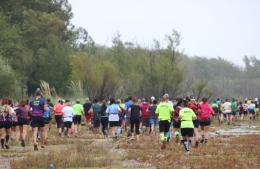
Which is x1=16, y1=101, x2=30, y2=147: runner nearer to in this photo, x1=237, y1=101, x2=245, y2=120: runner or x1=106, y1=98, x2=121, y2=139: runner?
x1=106, y1=98, x2=121, y2=139: runner

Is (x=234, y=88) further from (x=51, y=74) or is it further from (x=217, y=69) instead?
(x=51, y=74)

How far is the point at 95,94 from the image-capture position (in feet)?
206

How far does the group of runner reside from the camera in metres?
21.3

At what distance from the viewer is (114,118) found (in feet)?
89.0

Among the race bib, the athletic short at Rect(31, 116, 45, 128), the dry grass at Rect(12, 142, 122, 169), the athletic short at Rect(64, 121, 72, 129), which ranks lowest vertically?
the dry grass at Rect(12, 142, 122, 169)

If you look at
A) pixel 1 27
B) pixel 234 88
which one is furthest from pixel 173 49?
pixel 234 88

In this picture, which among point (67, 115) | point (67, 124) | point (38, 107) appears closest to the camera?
point (38, 107)

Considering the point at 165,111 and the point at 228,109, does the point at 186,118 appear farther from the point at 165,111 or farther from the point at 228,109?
the point at 228,109

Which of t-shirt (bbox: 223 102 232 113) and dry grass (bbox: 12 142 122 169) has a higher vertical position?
t-shirt (bbox: 223 102 232 113)

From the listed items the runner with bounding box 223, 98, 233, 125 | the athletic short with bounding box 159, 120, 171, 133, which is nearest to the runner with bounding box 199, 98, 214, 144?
the athletic short with bounding box 159, 120, 171, 133

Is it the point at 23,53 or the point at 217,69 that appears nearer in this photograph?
the point at 23,53

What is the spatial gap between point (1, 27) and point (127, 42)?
3022 cm

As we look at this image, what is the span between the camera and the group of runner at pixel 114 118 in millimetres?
21328

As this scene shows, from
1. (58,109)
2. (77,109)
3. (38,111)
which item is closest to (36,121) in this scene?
(38,111)
